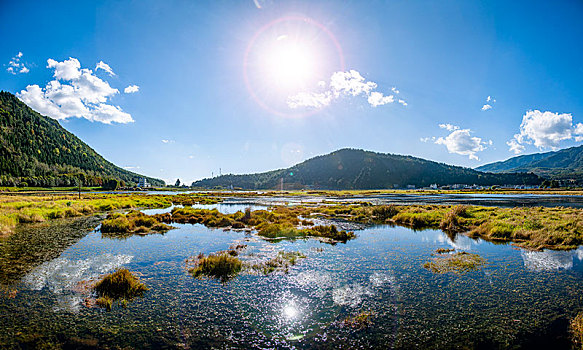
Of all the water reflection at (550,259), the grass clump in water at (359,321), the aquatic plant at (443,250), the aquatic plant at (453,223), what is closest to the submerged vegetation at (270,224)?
the aquatic plant at (443,250)

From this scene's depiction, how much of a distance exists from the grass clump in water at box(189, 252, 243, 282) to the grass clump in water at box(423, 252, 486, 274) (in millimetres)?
12527

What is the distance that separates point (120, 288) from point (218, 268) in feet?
17.2

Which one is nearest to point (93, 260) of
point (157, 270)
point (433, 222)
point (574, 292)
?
point (157, 270)

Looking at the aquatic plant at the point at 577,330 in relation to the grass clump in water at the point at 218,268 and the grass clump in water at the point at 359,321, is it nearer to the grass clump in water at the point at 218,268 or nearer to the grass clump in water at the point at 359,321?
the grass clump in water at the point at 359,321

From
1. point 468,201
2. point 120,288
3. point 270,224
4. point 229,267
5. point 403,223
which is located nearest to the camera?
point 120,288

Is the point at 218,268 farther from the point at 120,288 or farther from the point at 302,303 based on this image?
the point at 302,303

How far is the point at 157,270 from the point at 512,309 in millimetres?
18777

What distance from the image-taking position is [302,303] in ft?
40.0

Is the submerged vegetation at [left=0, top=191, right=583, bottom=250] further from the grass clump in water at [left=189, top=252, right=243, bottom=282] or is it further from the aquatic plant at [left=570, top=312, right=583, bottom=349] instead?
the aquatic plant at [left=570, top=312, right=583, bottom=349]

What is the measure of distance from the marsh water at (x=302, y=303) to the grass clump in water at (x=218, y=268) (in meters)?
0.86

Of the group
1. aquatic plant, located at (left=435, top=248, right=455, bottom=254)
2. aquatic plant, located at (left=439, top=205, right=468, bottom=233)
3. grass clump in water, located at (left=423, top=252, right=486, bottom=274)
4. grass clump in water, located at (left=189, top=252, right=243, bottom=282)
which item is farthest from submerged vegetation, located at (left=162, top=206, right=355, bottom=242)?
aquatic plant, located at (left=439, top=205, right=468, bottom=233)

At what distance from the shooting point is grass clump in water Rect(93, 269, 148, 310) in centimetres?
1282

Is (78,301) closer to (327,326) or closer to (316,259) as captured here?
(327,326)

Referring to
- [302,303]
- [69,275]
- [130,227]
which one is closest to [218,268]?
[302,303]
